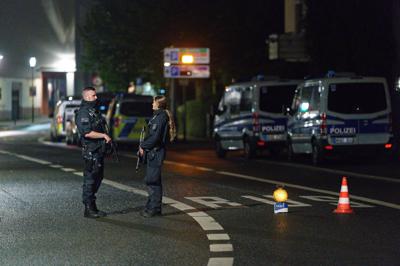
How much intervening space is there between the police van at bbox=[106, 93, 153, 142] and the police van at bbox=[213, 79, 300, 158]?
577 centimetres

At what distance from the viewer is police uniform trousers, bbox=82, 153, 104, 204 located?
1356 cm

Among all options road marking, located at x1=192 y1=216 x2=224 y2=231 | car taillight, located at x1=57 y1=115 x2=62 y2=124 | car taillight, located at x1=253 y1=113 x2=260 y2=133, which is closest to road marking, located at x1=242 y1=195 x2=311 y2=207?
road marking, located at x1=192 y1=216 x2=224 y2=231

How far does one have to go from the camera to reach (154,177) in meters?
13.5

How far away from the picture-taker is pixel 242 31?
42.4 meters

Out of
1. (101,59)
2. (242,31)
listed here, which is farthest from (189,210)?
(101,59)

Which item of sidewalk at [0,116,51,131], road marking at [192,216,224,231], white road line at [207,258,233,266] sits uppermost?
white road line at [207,258,233,266]

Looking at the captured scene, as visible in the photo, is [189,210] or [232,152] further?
[232,152]

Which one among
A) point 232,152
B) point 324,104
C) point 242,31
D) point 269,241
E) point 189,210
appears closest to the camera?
point 269,241

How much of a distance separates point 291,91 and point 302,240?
54.0 feet

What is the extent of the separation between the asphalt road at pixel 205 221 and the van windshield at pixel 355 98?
5.61ft

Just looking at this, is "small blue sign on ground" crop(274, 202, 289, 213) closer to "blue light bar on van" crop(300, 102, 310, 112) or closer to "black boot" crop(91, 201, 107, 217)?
"black boot" crop(91, 201, 107, 217)

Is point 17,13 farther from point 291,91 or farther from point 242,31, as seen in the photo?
point 291,91

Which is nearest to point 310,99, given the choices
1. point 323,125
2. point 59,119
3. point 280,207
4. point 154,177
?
point 323,125

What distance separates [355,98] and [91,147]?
37.1 feet
